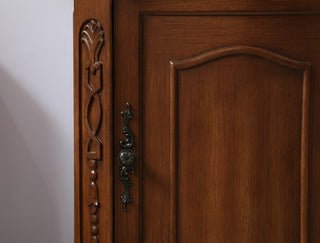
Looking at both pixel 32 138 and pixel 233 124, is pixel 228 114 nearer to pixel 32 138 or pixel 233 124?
pixel 233 124

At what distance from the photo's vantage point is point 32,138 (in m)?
1.07

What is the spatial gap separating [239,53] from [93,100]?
1.43 feet

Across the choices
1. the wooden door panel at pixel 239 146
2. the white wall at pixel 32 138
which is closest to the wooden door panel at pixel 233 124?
the wooden door panel at pixel 239 146

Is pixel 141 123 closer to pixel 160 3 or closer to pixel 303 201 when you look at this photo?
pixel 160 3

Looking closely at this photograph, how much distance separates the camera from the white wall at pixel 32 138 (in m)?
1.07

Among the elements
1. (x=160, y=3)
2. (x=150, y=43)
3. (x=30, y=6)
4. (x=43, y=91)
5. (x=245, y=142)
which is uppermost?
(x=30, y=6)

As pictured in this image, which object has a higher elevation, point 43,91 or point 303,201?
point 43,91

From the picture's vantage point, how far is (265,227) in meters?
0.76

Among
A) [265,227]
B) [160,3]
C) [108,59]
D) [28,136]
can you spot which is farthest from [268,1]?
[28,136]

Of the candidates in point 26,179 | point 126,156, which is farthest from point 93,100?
point 26,179

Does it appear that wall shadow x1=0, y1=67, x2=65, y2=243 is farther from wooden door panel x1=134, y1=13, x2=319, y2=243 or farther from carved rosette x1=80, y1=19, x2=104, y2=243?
wooden door panel x1=134, y1=13, x2=319, y2=243

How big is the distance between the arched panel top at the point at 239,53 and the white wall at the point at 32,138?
53 centimetres

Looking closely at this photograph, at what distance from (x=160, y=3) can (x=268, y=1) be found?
0.98 feet

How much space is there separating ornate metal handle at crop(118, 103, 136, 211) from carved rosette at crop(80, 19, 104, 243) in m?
0.07
